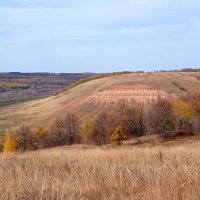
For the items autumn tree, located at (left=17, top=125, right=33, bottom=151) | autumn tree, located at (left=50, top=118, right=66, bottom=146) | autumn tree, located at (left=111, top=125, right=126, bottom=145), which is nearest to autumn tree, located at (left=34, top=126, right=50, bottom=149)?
autumn tree, located at (left=17, top=125, right=33, bottom=151)

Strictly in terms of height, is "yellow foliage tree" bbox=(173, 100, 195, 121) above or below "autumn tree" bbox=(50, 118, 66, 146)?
above

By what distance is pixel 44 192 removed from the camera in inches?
188

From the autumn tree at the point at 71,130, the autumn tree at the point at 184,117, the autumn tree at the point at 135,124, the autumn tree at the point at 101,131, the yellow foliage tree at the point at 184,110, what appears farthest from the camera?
the autumn tree at the point at 135,124

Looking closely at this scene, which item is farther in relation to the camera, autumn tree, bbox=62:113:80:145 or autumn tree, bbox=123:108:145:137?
autumn tree, bbox=123:108:145:137

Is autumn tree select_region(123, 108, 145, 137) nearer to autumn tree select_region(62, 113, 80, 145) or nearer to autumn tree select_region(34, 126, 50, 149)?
autumn tree select_region(62, 113, 80, 145)

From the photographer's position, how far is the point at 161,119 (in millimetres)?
80875

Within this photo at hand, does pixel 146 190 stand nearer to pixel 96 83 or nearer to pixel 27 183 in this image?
pixel 27 183

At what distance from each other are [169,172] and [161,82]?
119 meters

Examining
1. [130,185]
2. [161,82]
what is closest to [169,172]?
[130,185]

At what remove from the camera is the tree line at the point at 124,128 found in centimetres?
7806

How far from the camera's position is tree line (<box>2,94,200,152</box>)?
78062mm

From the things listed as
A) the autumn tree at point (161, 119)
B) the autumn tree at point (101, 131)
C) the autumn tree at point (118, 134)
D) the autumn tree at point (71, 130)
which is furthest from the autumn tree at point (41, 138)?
the autumn tree at point (161, 119)

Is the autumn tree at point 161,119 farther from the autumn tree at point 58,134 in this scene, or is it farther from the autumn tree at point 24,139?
the autumn tree at point 24,139

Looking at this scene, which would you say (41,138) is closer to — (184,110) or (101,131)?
(101,131)
